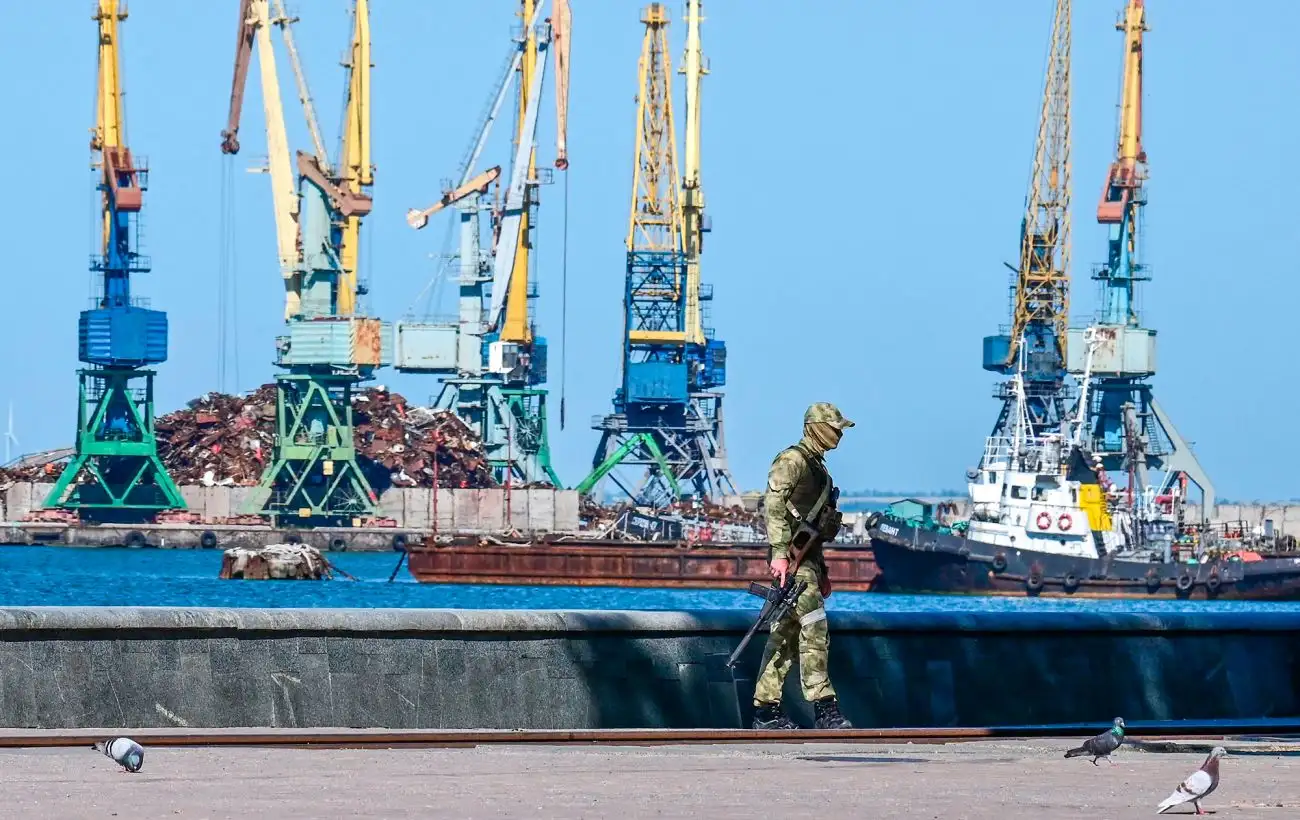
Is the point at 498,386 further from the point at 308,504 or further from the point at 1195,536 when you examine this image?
the point at 1195,536

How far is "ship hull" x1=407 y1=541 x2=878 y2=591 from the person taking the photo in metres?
71.9

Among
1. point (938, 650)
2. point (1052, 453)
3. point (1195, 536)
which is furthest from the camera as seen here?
point (1195, 536)

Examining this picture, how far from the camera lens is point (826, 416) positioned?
10.7m

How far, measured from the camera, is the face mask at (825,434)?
10703 mm

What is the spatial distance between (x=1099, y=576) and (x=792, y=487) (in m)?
56.1

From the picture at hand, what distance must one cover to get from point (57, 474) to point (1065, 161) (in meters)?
47.8

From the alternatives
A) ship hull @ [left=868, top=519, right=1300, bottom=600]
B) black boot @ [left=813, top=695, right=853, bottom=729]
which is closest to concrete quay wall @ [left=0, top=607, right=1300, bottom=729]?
black boot @ [left=813, top=695, right=853, bottom=729]

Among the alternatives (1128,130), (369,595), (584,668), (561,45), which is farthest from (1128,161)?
(584,668)

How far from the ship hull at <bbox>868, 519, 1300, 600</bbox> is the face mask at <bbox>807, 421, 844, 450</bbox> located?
54.8m

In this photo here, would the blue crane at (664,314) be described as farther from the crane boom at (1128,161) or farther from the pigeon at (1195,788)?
the pigeon at (1195,788)

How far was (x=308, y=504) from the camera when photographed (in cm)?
10306

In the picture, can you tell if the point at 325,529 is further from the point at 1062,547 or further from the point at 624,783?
the point at 624,783

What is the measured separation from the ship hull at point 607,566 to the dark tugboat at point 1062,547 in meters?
5.93

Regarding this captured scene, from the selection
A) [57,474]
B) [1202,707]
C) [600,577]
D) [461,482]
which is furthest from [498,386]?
[1202,707]
